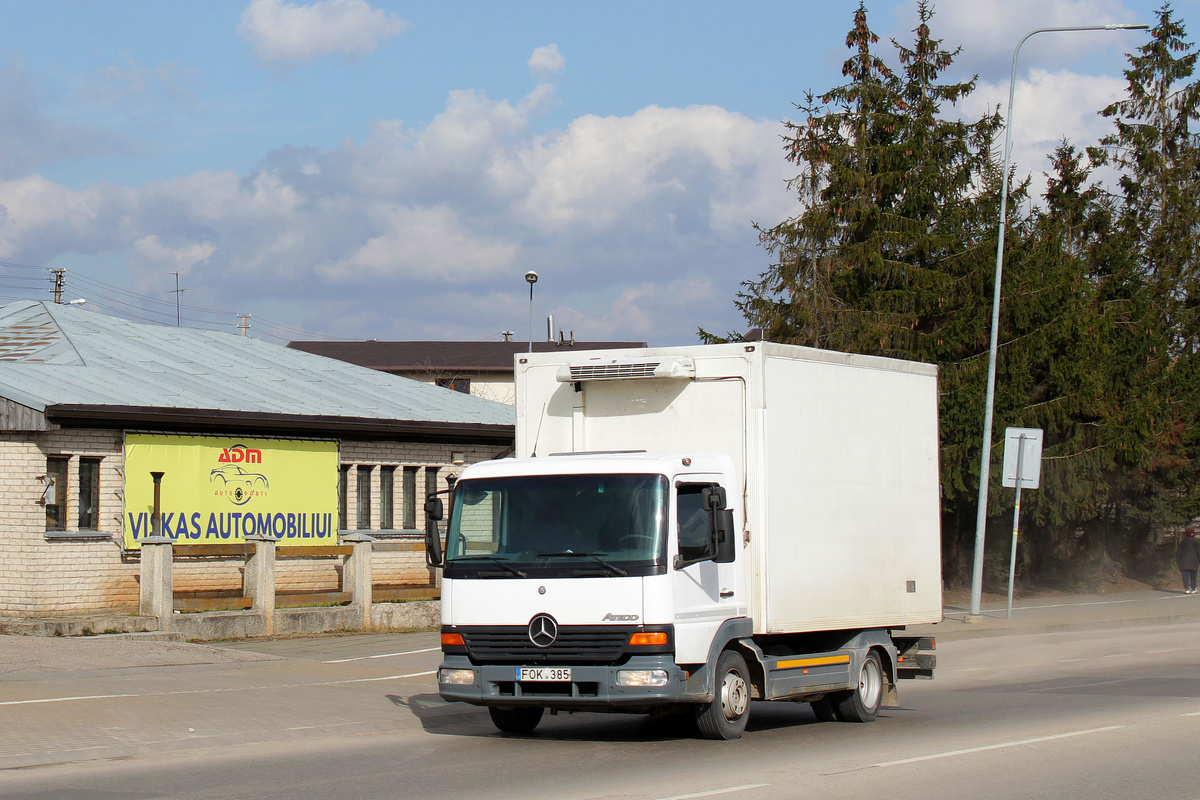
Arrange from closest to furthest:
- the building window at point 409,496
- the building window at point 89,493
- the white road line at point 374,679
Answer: the white road line at point 374,679, the building window at point 89,493, the building window at point 409,496

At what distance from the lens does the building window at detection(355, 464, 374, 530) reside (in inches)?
991

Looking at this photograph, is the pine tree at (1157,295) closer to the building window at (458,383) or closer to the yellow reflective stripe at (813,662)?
the yellow reflective stripe at (813,662)

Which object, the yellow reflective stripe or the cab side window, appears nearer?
the cab side window

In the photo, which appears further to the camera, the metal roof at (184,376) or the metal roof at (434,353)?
the metal roof at (434,353)

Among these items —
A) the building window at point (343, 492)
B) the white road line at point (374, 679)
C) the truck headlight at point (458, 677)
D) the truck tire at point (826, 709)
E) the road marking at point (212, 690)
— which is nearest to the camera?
the truck headlight at point (458, 677)

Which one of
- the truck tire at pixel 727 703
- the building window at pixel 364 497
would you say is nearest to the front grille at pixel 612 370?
the truck tire at pixel 727 703

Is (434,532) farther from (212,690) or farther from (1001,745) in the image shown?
(1001,745)

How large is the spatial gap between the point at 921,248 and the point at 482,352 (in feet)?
158

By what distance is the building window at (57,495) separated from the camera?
787 inches

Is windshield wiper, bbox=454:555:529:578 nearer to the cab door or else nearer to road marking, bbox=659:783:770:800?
the cab door

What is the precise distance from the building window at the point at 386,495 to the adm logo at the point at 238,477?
2.93 meters

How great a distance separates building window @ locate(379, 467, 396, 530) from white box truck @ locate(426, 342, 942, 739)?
13.6m

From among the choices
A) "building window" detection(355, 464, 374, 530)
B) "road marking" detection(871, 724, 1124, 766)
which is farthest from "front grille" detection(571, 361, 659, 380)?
"building window" detection(355, 464, 374, 530)

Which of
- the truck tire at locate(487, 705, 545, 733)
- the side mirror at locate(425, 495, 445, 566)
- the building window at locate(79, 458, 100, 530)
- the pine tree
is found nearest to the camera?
the side mirror at locate(425, 495, 445, 566)
